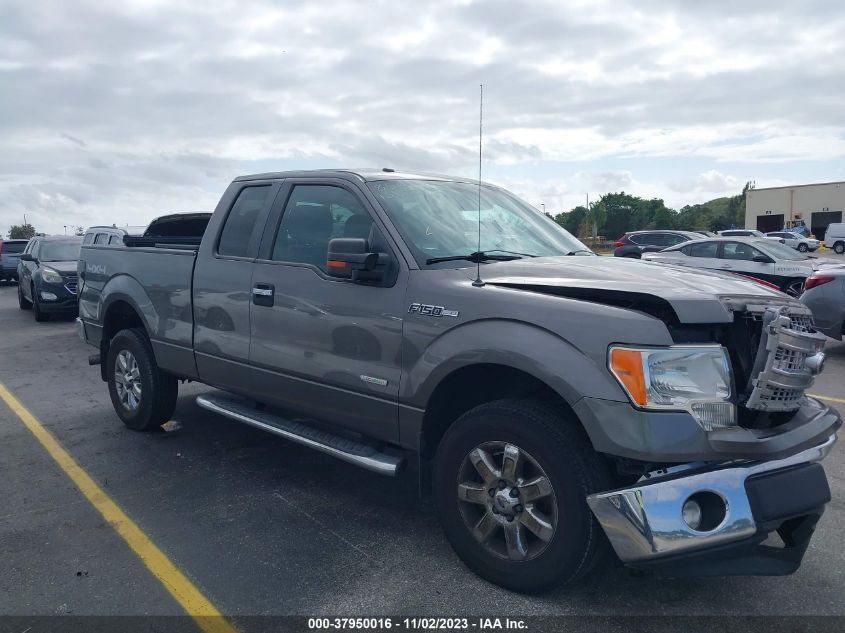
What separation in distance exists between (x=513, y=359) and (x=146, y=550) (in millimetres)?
2234

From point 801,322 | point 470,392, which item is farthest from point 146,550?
point 801,322

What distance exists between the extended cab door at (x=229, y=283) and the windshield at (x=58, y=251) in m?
12.2

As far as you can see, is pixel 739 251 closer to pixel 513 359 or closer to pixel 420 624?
pixel 513 359

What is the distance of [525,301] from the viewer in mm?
3242

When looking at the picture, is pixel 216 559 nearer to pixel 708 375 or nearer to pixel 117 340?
pixel 708 375

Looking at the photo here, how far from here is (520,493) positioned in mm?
3172

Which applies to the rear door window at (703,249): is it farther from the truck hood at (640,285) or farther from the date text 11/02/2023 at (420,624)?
the date text 11/02/2023 at (420,624)

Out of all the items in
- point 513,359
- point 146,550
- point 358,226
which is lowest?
point 146,550

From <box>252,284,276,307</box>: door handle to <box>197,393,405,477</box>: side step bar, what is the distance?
76 centimetres

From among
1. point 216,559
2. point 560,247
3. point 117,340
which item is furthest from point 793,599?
point 117,340

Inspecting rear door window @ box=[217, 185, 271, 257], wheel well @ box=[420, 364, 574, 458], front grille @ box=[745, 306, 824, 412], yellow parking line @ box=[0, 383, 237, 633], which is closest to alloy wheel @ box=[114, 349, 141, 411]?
yellow parking line @ box=[0, 383, 237, 633]

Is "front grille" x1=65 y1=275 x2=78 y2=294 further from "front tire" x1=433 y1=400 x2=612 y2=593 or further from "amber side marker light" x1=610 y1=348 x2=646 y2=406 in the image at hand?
"amber side marker light" x1=610 y1=348 x2=646 y2=406

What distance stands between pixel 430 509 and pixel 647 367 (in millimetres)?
1973

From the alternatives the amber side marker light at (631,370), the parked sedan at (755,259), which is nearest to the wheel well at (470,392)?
the amber side marker light at (631,370)
